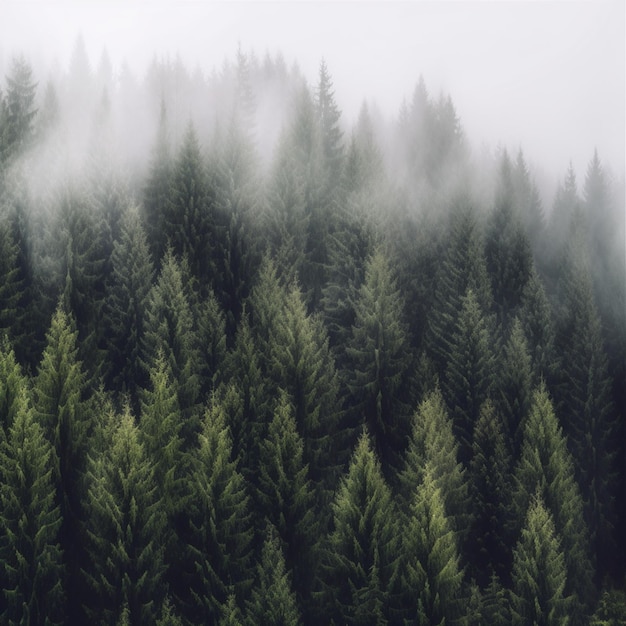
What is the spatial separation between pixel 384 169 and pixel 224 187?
15970 mm

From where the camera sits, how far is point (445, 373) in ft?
170

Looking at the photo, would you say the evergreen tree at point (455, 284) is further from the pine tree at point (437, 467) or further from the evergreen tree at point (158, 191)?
the evergreen tree at point (158, 191)

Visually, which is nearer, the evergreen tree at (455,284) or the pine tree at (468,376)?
the pine tree at (468,376)

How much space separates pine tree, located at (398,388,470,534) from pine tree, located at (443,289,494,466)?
597cm

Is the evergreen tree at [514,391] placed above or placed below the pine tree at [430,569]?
above

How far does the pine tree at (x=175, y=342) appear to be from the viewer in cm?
4300

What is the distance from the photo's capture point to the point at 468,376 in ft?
163

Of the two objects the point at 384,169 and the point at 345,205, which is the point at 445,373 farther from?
the point at 384,169

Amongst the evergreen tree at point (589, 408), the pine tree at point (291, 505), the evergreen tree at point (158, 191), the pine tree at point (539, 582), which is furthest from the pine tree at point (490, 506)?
the evergreen tree at point (158, 191)

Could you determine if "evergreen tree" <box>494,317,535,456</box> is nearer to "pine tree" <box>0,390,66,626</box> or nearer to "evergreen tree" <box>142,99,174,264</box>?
"evergreen tree" <box>142,99,174,264</box>

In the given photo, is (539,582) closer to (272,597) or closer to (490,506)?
(490,506)

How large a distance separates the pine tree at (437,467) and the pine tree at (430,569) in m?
4.90

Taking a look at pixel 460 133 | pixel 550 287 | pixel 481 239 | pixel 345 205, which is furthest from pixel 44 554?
pixel 460 133

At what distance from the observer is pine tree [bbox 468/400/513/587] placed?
143ft
